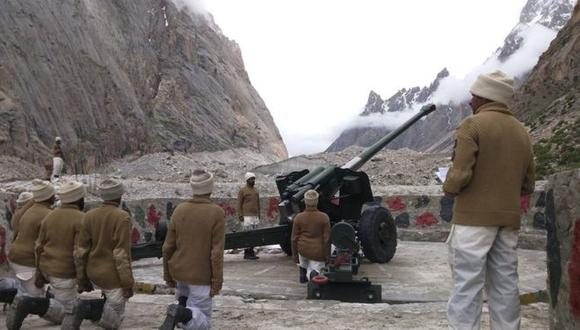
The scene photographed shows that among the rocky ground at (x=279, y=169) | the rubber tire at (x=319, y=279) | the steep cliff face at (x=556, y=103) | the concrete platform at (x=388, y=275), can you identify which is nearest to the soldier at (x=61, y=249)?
the rubber tire at (x=319, y=279)

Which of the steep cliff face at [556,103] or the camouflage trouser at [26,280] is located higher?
the steep cliff face at [556,103]

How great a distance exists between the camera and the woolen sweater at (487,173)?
3.31 metres

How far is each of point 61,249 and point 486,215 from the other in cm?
318

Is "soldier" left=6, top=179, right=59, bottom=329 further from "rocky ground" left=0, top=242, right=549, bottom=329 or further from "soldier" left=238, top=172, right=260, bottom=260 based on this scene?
"soldier" left=238, top=172, right=260, bottom=260

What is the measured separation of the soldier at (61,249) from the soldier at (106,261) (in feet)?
0.53

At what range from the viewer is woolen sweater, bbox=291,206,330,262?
21.6 feet

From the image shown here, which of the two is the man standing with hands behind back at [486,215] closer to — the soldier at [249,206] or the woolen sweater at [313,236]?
the woolen sweater at [313,236]

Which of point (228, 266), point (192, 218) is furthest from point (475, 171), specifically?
point (228, 266)

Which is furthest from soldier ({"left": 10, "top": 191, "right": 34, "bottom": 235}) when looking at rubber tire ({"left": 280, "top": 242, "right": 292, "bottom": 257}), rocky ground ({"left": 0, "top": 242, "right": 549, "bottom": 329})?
rubber tire ({"left": 280, "top": 242, "right": 292, "bottom": 257})

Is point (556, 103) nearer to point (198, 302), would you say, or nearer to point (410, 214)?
point (410, 214)

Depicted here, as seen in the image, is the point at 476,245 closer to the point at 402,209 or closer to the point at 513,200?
the point at 513,200

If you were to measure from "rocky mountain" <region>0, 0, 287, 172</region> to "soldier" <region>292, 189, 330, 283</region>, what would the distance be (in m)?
27.2

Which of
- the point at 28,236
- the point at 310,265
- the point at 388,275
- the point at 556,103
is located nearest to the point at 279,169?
the point at 556,103

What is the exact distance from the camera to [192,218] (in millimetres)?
4281
